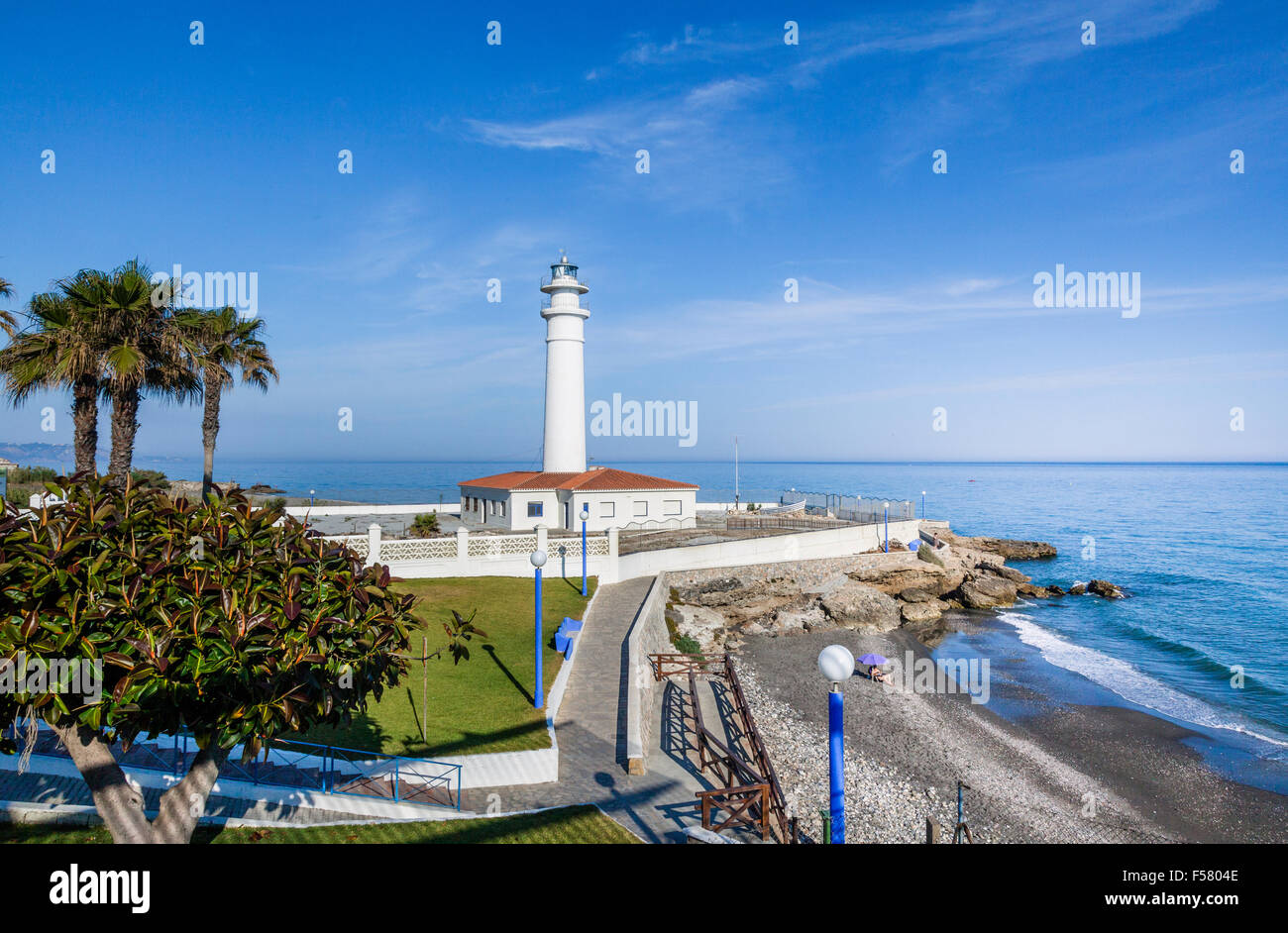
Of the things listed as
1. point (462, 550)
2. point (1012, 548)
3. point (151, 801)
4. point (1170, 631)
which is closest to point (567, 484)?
point (462, 550)

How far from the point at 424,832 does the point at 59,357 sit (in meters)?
13.2

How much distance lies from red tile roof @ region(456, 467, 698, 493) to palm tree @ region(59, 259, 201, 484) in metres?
17.4

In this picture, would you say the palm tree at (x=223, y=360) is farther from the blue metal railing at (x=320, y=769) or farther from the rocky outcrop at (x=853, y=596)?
the rocky outcrop at (x=853, y=596)

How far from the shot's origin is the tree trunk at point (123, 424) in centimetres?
1614

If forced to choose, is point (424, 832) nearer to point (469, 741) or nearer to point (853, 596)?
point (469, 741)

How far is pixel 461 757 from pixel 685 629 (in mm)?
15718

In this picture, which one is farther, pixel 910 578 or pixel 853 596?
A: pixel 910 578

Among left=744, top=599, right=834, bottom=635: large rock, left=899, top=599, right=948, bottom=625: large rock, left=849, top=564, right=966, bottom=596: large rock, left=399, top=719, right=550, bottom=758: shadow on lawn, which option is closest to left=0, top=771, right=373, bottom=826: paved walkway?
left=399, top=719, right=550, bottom=758: shadow on lawn

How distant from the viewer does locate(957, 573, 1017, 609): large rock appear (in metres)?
36.8

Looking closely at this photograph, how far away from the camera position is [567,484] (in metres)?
33.2

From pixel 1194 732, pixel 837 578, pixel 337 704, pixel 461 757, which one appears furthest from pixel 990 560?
pixel 337 704

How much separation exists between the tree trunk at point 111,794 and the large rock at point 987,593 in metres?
37.5

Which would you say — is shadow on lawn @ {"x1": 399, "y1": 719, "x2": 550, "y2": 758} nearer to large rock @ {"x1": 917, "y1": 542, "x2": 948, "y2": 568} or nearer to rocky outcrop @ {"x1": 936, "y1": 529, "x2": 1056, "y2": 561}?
large rock @ {"x1": 917, "y1": 542, "x2": 948, "y2": 568}
